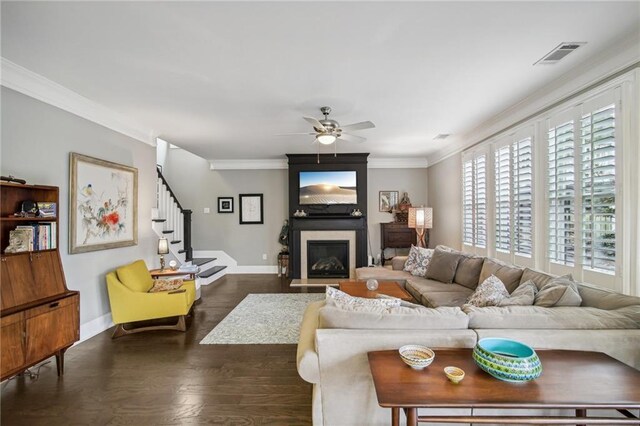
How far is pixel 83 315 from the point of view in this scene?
330 cm

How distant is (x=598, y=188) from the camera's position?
239cm

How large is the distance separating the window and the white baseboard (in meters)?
5.22

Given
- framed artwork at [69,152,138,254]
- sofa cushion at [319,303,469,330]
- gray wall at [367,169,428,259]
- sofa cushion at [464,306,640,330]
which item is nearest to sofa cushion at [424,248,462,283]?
sofa cushion at [464,306,640,330]

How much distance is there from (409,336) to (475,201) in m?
3.55

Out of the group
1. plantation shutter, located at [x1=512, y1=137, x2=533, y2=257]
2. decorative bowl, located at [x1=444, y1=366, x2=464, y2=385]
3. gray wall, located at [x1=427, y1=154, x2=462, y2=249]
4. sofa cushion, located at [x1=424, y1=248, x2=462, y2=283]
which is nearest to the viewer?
decorative bowl, located at [x1=444, y1=366, x2=464, y2=385]

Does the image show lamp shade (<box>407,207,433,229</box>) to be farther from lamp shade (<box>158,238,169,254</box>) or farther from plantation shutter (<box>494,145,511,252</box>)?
lamp shade (<box>158,238,169,254</box>)

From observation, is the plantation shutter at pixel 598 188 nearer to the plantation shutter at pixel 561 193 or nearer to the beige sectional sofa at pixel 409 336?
the plantation shutter at pixel 561 193

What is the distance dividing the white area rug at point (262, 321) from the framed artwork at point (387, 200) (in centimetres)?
283

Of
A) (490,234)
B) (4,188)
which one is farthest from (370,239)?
(4,188)

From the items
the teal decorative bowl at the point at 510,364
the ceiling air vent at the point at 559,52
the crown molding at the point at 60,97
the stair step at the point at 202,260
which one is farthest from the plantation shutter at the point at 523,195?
the stair step at the point at 202,260

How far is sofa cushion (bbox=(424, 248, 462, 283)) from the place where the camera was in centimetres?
398

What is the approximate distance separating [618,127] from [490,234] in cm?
213

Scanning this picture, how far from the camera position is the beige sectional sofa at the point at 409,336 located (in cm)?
165

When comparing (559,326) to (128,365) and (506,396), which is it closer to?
(506,396)
